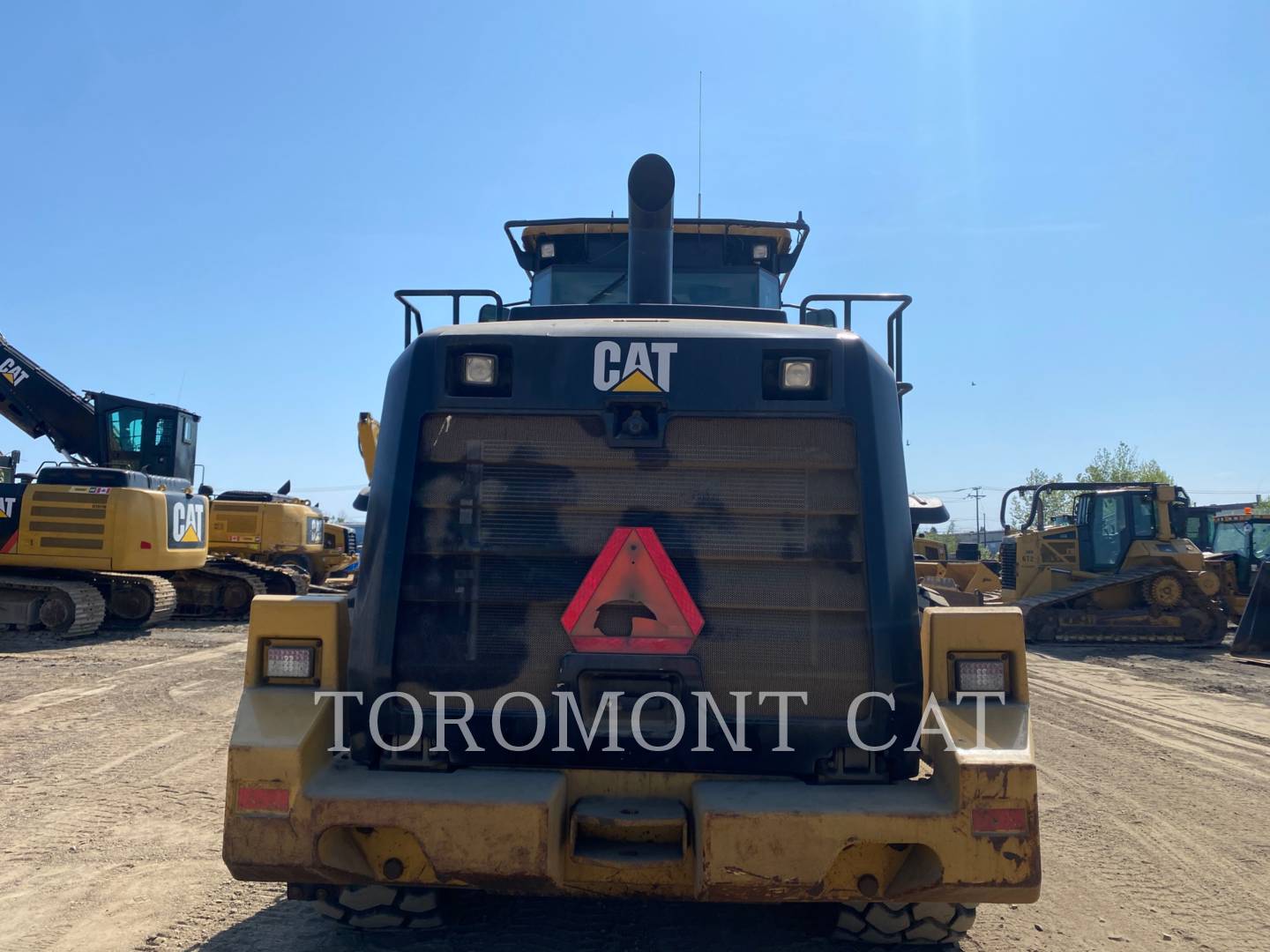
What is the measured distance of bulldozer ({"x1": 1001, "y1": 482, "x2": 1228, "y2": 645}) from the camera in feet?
56.3

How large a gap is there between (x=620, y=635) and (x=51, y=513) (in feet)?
43.3

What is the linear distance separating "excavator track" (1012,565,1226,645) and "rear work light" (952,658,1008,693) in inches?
591

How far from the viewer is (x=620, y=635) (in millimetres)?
3199

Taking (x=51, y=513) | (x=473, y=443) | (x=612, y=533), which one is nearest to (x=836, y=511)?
(x=612, y=533)

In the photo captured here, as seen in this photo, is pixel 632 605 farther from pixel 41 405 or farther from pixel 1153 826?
pixel 41 405

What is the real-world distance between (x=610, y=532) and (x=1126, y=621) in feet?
54.6

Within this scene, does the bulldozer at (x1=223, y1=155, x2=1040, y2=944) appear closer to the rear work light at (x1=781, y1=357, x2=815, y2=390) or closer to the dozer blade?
the rear work light at (x1=781, y1=357, x2=815, y2=390)

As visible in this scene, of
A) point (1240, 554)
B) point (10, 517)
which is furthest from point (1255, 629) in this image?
point (10, 517)

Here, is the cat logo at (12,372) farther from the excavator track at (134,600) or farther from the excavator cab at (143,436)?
the excavator track at (134,600)

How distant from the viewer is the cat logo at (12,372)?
53.6 ft

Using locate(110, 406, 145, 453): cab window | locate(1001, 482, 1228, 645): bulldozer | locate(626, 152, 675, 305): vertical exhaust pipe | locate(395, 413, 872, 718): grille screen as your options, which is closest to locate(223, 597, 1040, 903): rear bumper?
locate(395, 413, 872, 718): grille screen

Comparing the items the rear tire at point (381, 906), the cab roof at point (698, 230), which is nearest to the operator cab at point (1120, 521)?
the cab roof at point (698, 230)

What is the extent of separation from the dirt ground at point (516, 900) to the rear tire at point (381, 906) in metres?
0.09

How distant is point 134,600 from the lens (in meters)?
15.0
